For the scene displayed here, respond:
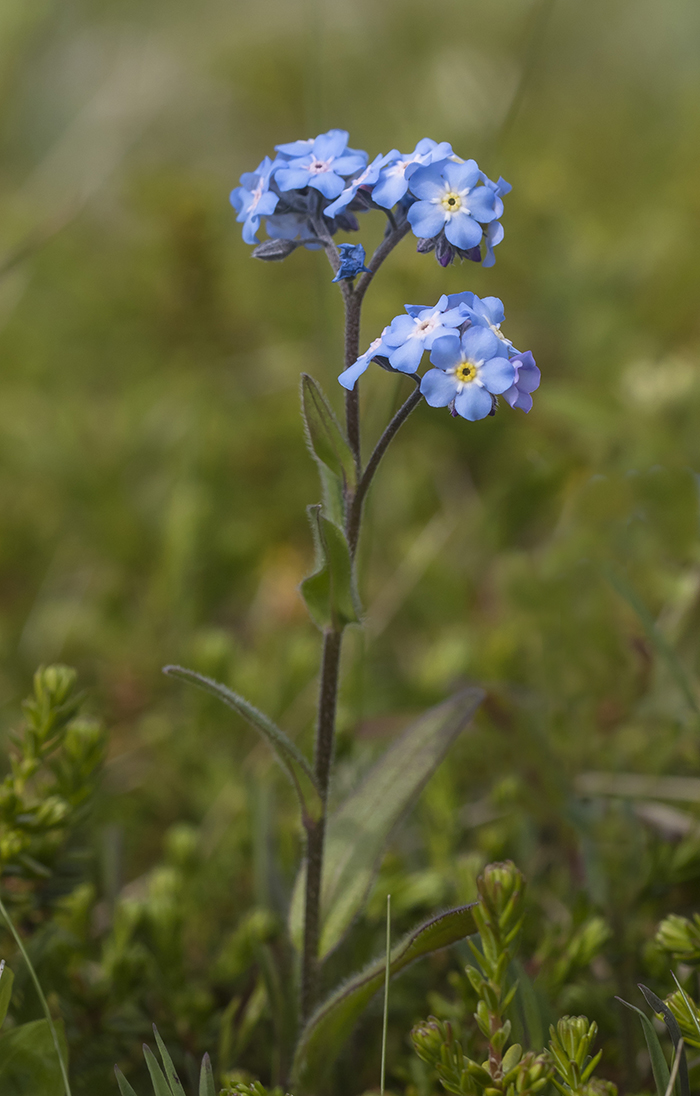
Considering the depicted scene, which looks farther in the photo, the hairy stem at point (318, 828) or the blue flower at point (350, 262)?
the hairy stem at point (318, 828)

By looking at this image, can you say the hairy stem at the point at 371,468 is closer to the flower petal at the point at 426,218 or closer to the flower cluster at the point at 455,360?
the flower cluster at the point at 455,360

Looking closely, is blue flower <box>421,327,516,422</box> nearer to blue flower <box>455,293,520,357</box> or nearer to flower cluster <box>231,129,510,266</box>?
blue flower <box>455,293,520,357</box>

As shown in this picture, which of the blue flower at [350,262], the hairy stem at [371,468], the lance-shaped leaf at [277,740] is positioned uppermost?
the blue flower at [350,262]

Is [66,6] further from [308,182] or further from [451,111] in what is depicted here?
[308,182]

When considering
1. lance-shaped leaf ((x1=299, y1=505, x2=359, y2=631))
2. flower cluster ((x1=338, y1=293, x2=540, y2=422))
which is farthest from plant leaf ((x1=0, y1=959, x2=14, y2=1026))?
flower cluster ((x1=338, y1=293, x2=540, y2=422))

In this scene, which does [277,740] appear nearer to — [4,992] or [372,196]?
[4,992]

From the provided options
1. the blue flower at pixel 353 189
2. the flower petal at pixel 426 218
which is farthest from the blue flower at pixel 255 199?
the flower petal at pixel 426 218
